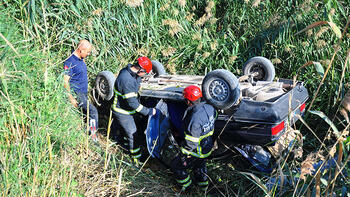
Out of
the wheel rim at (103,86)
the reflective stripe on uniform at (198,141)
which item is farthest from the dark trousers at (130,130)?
the reflective stripe on uniform at (198,141)

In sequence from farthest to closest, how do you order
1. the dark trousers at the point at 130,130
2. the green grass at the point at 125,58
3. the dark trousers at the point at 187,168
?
the dark trousers at the point at 130,130
the dark trousers at the point at 187,168
the green grass at the point at 125,58

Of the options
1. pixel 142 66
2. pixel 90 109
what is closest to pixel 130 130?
pixel 90 109

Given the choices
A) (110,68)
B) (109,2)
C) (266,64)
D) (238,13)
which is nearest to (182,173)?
(266,64)

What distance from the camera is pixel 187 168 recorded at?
4543 mm

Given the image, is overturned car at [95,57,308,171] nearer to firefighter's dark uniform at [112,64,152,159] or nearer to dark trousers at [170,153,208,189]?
firefighter's dark uniform at [112,64,152,159]

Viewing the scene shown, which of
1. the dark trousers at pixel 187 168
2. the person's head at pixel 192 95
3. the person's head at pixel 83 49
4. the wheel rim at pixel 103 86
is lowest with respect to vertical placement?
the dark trousers at pixel 187 168

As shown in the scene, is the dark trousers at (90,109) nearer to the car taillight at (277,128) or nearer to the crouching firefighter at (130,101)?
the crouching firefighter at (130,101)

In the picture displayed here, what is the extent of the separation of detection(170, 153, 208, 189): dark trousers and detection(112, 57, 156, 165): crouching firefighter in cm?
79

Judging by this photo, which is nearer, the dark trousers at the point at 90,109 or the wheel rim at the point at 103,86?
the dark trousers at the point at 90,109

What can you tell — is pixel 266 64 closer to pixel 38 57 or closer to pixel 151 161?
pixel 151 161

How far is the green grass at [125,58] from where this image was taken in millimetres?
3324

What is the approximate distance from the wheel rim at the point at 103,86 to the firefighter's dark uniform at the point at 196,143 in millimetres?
1930

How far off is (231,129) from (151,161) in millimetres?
1805

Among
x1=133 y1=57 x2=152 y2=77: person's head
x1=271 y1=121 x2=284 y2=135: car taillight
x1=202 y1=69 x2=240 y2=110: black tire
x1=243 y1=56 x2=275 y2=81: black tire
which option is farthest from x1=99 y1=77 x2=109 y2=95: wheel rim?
x1=271 y1=121 x2=284 y2=135: car taillight
